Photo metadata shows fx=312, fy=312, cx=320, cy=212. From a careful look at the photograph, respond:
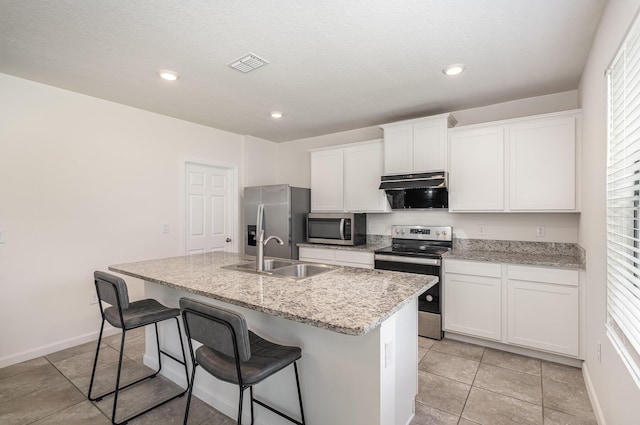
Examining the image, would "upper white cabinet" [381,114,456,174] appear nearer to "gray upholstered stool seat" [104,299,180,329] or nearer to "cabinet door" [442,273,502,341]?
"cabinet door" [442,273,502,341]

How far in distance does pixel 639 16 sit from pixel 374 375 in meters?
1.85

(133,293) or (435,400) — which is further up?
(133,293)

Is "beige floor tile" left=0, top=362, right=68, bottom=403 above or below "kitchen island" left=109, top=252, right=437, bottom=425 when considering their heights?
below

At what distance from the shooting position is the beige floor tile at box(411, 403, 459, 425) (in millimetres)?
1909

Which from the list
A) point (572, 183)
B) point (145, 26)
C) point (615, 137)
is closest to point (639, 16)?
point (615, 137)

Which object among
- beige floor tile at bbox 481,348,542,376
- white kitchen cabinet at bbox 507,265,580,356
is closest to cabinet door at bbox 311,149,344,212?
white kitchen cabinet at bbox 507,265,580,356

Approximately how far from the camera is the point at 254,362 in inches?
57.4

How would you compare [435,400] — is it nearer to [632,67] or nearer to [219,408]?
[219,408]

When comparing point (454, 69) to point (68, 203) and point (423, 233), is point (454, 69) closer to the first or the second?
point (423, 233)

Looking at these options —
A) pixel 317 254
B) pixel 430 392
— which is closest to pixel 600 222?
pixel 430 392

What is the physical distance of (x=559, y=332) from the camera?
2600mm

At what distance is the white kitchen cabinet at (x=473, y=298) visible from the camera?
113 inches

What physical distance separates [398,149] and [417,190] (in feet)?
1.72

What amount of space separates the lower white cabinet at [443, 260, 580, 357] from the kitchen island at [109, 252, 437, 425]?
4.27 ft
